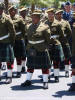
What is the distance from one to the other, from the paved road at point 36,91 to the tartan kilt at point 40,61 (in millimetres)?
514

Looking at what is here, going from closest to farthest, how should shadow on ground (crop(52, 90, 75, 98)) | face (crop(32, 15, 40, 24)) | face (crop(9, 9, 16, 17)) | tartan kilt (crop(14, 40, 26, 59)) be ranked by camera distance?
shadow on ground (crop(52, 90, 75, 98)) < face (crop(32, 15, 40, 24)) < face (crop(9, 9, 16, 17)) < tartan kilt (crop(14, 40, 26, 59))

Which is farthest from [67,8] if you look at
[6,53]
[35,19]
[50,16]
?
[35,19]

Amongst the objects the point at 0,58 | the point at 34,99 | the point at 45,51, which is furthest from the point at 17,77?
the point at 34,99

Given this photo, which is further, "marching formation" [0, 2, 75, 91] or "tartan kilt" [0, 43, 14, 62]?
"tartan kilt" [0, 43, 14, 62]

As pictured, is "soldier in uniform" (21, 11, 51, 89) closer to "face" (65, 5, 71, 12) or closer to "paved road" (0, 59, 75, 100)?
"paved road" (0, 59, 75, 100)

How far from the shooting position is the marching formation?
30.2ft

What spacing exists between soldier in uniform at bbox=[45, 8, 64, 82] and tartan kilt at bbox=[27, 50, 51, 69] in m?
0.72

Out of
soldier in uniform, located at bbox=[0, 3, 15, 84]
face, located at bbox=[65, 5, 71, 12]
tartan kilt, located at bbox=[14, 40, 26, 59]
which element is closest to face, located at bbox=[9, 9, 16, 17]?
soldier in uniform, located at bbox=[0, 3, 15, 84]

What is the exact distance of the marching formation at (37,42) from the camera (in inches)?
363

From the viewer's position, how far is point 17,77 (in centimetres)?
1081

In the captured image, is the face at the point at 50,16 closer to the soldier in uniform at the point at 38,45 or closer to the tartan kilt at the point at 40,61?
the soldier in uniform at the point at 38,45

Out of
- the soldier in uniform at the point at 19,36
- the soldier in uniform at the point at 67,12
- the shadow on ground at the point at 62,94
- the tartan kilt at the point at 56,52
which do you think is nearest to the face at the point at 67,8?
the soldier in uniform at the point at 67,12

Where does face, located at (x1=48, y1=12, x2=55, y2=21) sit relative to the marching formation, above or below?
above

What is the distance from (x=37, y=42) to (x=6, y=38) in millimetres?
908
